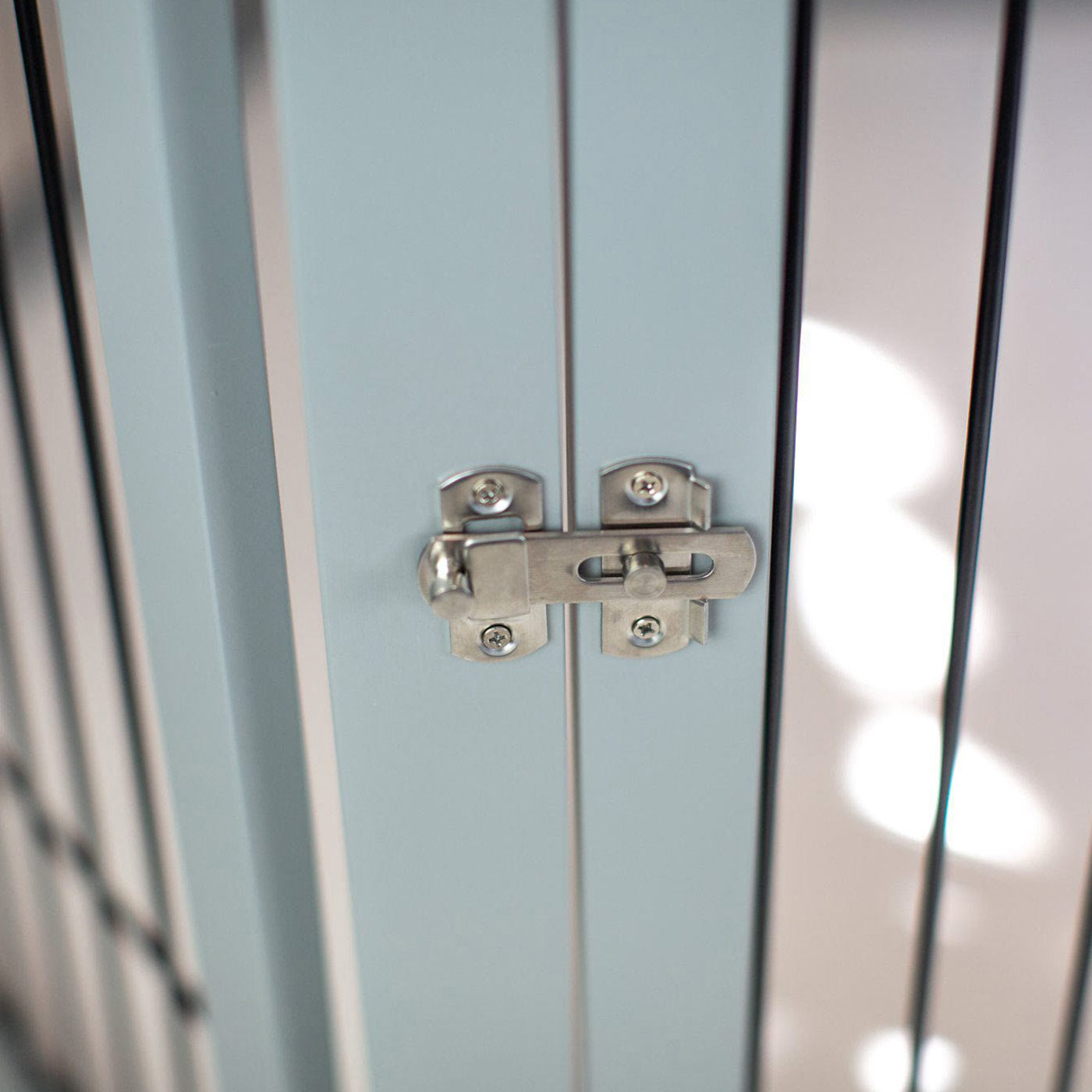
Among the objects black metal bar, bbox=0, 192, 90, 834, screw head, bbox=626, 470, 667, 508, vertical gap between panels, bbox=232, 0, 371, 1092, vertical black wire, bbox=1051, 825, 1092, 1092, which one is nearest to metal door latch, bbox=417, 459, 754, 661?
screw head, bbox=626, 470, 667, 508

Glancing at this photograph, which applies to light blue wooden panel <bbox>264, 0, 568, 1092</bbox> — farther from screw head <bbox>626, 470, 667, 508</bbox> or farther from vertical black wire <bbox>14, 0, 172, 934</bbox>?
vertical black wire <bbox>14, 0, 172, 934</bbox>

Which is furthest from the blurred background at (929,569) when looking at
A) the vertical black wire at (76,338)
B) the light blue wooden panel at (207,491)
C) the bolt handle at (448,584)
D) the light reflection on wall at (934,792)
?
the vertical black wire at (76,338)

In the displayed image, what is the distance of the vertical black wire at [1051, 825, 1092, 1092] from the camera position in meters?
0.73

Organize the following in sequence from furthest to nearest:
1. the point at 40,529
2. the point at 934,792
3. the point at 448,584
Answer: the point at 40,529 → the point at 934,792 → the point at 448,584

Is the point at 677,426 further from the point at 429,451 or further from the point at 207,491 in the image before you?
the point at 207,491

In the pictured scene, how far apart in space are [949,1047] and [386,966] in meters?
0.45

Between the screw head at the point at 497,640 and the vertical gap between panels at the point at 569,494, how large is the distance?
0.04m

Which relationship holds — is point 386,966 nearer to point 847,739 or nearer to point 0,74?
point 847,739

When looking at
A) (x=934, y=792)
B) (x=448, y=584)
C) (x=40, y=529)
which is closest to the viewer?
(x=448, y=584)

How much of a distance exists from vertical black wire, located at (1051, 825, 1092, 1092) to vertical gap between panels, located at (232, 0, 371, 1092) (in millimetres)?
526

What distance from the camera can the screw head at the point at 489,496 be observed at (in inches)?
22.4

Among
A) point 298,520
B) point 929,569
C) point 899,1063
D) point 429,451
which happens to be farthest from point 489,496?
point 899,1063

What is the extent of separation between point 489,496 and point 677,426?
4.5 inches

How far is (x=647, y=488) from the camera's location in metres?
0.57
